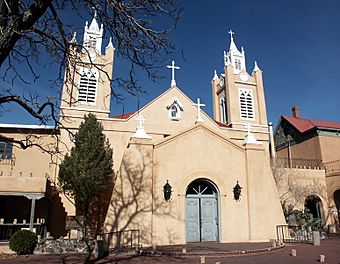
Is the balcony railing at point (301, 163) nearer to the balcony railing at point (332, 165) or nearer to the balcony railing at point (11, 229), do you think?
the balcony railing at point (332, 165)

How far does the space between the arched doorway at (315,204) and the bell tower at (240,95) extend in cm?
770

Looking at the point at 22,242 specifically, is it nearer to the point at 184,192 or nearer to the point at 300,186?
the point at 184,192

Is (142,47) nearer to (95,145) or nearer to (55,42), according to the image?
(55,42)

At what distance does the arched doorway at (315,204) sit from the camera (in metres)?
25.8

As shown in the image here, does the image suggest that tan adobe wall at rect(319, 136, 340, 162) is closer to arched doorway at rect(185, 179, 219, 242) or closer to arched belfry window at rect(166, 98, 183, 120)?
arched belfry window at rect(166, 98, 183, 120)

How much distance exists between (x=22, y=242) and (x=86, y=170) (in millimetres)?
5102

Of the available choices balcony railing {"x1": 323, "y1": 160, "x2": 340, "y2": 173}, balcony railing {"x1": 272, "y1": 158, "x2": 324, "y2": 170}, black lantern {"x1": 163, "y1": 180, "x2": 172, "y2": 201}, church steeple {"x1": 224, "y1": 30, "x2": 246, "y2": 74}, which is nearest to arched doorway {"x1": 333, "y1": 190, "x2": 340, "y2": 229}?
balcony railing {"x1": 323, "y1": 160, "x2": 340, "y2": 173}

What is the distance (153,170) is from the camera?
15.5 m

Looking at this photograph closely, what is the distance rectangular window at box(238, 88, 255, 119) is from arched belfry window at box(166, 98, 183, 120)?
23.2 feet

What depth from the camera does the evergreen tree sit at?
17.6 metres

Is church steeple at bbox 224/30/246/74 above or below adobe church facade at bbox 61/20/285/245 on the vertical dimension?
above

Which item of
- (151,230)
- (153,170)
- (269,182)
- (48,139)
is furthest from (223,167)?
(48,139)

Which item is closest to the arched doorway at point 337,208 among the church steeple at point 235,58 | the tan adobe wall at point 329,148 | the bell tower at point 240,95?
the tan adobe wall at point 329,148

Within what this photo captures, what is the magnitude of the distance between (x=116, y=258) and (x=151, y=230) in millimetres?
2899
